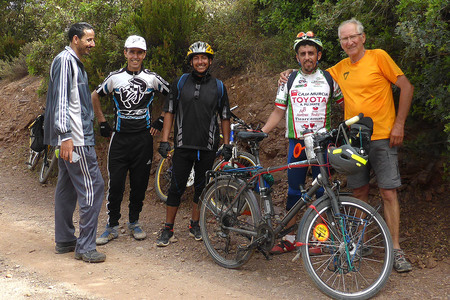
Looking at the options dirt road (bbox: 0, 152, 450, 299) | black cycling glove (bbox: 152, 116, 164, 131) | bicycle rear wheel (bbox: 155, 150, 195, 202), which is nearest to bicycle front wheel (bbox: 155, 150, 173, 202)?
bicycle rear wheel (bbox: 155, 150, 195, 202)

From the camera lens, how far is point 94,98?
577 cm

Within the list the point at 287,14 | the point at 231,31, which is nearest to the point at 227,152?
the point at 287,14

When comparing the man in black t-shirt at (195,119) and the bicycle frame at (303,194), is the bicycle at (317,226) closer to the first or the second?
the bicycle frame at (303,194)

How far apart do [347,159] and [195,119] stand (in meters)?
1.99

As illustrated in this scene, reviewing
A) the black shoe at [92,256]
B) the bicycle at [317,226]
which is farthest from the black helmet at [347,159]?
the black shoe at [92,256]

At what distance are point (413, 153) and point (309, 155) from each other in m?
2.10

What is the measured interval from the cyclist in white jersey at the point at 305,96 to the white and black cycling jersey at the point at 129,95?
1.73 metres

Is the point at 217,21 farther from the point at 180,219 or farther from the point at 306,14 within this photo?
the point at 180,219

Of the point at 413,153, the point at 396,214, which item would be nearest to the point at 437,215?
the point at 413,153

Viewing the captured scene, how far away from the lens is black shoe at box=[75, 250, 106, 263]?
4.99 metres

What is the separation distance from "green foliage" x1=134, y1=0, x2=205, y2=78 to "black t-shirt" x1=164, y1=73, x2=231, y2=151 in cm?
307

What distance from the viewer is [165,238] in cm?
564

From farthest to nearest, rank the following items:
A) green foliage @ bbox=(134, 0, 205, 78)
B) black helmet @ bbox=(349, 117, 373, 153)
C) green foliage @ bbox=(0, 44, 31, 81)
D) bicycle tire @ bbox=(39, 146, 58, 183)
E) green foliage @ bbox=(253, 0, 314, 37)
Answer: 1. green foliage @ bbox=(0, 44, 31, 81)
2. bicycle tire @ bbox=(39, 146, 58, 183)
3. green foliage @ bbox=(134, 0, 205, 78)
4. green foliage @ bbox=(253, 0, 314, 37)
5. black helmet @ bbox=(349, 117, 373, 153)

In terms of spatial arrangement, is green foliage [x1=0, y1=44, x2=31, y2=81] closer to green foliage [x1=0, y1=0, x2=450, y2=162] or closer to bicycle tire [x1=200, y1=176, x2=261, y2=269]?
green foliage [x1=0, y1=0, x2=450, y2=162]
